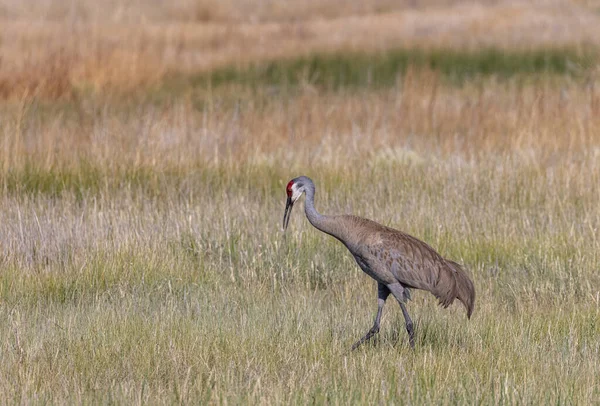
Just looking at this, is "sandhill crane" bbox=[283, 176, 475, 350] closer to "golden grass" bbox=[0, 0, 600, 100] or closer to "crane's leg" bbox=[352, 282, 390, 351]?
"crane's leg" bbox=[352, 282, 390, 351]

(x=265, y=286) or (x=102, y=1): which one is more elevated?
(x=102, y=1)

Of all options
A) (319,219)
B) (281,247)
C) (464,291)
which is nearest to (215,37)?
(281,247)

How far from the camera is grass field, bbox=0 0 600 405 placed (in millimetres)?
5070

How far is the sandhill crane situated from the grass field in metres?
0.29

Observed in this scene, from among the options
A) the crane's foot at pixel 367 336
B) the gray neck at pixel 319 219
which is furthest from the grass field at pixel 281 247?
Answer: the gray neck at pixel 319 219

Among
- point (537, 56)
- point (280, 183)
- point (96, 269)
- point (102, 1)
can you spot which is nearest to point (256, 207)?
point (280, 183)

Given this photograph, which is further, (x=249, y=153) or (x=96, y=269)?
(x=249, y=153)

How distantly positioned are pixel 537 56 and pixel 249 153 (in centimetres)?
1182

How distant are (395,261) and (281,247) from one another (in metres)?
2.28

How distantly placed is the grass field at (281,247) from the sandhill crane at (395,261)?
29 centimetres

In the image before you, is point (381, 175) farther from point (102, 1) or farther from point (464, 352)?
point (102, 1)

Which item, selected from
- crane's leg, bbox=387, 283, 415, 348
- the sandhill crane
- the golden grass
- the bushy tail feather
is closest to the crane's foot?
the sandhill crane

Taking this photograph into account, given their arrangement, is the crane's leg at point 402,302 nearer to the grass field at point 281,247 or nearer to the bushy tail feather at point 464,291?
the grass field at point 281,247

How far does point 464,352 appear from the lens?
18.0 ft
